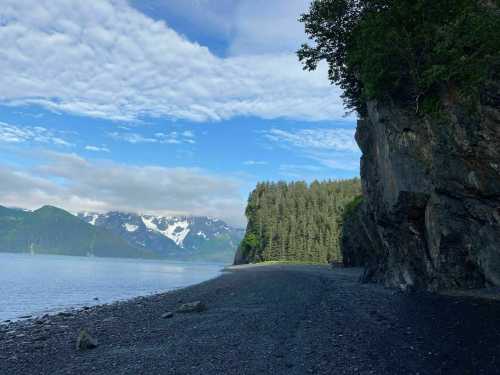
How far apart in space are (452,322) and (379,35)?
58.8 ft

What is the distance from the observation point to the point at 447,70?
72.9 ft

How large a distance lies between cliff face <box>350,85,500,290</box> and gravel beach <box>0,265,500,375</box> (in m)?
2.65

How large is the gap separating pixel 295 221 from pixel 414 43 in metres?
124

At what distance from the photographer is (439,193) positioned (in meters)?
24.5

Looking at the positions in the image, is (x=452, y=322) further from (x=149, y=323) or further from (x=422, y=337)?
(x=149, y=323)

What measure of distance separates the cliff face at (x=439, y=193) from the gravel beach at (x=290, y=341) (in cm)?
265

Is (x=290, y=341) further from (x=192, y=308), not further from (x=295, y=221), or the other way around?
(x=295, y=221)

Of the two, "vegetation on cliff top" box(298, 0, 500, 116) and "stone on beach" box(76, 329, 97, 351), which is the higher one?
"vegetation on cliff top" box(298, 0, 500, 116)

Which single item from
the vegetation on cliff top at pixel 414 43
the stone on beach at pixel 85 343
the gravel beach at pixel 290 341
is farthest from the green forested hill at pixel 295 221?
the stone on beach at pixel 85 343

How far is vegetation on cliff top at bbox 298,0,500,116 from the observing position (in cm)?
1992

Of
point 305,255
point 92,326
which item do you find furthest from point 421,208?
point 305,255

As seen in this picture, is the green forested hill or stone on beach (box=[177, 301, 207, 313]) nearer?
stone on beach (box=[177, 301, 207, 313])

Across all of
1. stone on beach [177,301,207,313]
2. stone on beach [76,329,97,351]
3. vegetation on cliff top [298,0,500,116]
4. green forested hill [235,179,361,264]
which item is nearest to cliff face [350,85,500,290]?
vegetation on cliff top [298,0,500,116]

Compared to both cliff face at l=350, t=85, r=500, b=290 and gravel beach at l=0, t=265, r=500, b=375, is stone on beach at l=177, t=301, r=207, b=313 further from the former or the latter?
cliff face at l=350, t=85, r=500, b=290
